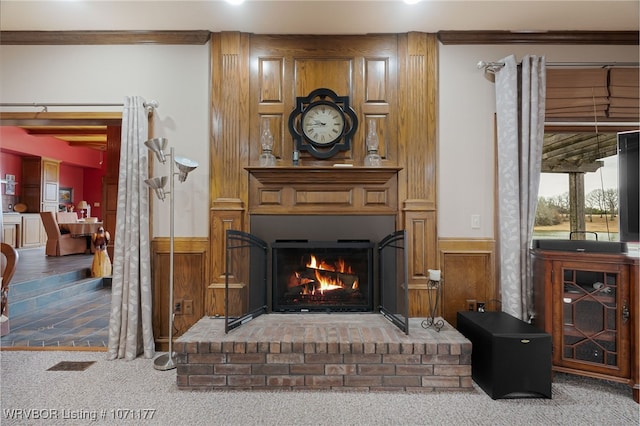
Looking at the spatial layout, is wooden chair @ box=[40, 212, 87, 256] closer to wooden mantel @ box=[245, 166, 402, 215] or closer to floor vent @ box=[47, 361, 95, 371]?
floor vent @ box=[47, 361, 95, 371]

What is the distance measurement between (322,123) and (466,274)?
177cm

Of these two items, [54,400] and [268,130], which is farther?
[268,130]

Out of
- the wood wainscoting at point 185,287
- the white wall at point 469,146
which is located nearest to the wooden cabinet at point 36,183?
the wood wainscoting at point 185,287

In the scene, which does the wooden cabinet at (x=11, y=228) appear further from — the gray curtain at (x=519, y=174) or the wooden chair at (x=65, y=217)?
the gray curtain at (x=519, y=174)

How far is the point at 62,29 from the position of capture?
2.99 m

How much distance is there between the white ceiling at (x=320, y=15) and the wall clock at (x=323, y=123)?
597 mm

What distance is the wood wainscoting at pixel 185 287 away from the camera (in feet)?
9.76

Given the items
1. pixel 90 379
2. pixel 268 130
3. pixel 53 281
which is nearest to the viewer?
pixel 90 379

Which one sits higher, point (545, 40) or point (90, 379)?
point (545, 40)

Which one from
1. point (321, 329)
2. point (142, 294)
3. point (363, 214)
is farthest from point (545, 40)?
point (142, 294)

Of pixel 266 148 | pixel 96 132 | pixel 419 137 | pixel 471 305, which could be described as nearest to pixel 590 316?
pixel 471 305

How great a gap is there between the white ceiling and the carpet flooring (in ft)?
9.02

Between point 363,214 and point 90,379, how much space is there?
2354 mm

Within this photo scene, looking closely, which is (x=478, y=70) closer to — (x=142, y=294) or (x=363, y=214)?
(x=363, y=214)
